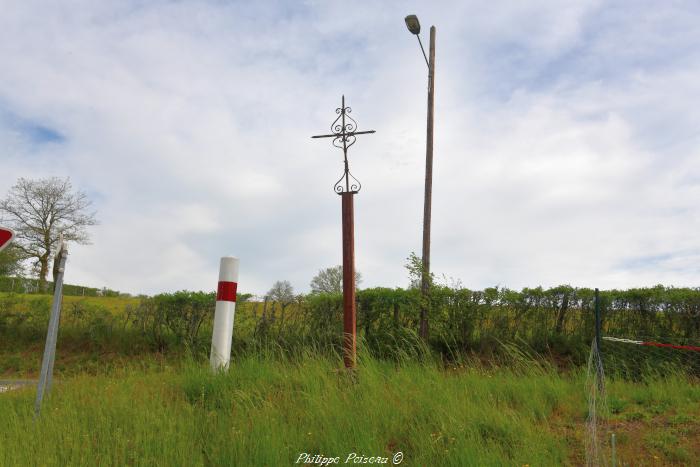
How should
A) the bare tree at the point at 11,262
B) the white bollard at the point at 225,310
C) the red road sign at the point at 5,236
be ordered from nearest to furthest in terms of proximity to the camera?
the red road sign at the point at 5,236 → the white bollard at the point at 225,310 → the bare tree at the point at 11,262

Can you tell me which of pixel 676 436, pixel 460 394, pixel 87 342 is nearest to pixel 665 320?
pixel 676 436

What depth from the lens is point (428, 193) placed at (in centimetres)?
1144

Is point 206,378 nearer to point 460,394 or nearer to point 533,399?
point 460,394

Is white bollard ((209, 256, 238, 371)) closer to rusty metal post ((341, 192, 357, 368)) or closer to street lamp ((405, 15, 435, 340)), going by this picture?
rusty metal post ((341, 192, 357, 368))

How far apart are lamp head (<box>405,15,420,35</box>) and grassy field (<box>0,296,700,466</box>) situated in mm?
7171

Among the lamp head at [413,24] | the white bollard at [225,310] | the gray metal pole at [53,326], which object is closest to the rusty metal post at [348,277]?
the white bollard at [225,310]

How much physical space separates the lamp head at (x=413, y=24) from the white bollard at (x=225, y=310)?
6.45m

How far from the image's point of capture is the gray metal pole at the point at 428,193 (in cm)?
1048

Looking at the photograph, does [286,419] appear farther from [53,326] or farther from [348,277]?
[53,326]

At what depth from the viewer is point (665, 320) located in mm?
9570

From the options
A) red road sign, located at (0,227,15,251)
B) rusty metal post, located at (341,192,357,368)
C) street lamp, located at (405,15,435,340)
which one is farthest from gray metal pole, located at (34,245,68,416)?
street lamp, located at (405,15,435,340)

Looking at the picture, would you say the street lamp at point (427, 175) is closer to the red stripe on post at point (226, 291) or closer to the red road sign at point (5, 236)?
the red stripe on post at point (226, 291)

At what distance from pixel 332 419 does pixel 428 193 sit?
301 inches

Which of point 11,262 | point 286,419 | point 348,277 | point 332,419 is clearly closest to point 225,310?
point 348,277
